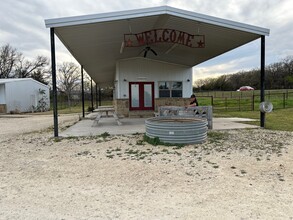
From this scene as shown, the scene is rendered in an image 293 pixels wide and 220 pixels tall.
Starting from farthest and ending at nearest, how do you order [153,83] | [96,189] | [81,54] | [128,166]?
1. [153,83]
2. [81,54]
3. [128,166]
4. [96,189]

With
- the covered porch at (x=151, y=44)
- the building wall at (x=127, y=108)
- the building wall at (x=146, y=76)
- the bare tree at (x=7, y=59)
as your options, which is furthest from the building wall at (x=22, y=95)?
the bare tree at (x=7, y=59)

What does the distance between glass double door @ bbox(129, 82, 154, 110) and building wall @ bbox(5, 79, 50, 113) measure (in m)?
15.3

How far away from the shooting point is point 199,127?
21.6 feet

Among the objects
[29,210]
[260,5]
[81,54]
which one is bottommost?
[29,210]

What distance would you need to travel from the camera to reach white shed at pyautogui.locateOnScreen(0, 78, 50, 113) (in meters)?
23.6

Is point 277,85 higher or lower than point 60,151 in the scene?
higher

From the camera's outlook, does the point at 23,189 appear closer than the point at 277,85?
Yes

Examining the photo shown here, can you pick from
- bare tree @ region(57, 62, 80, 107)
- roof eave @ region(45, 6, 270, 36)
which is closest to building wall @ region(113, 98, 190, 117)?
roof eave @ region(45, 6, 270, 36)

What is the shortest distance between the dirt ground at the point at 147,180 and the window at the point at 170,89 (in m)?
7.56

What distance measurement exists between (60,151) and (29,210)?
3097 mm

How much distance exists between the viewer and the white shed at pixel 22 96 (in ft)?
77.6

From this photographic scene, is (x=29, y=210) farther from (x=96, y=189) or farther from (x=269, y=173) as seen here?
(x=269, y=173)

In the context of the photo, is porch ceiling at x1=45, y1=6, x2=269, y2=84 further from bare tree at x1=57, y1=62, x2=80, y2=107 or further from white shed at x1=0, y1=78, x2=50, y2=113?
bare tree at x1=57, y1=62, x2=80, y2=107

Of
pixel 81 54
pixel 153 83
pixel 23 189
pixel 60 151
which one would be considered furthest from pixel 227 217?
pixel 153 83
